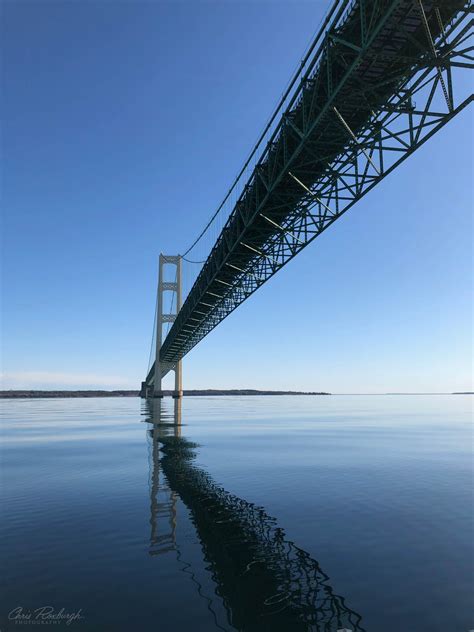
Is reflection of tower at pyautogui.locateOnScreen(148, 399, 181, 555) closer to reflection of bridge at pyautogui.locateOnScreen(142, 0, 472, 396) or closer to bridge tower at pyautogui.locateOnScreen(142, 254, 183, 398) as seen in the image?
reflection of bridge at pyautogui.locateOnScreen(142, 0, 472, 396)

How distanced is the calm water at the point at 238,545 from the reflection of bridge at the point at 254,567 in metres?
0.03

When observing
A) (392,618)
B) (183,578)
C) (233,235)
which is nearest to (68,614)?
(183,578)

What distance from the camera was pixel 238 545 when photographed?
793 cm

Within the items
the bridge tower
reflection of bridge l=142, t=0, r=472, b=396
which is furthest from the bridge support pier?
reflection of bridge l=142, t=0, r=472, b=396

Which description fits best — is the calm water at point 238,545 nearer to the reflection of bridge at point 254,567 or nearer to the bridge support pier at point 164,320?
the reflection of bridge at point 254,567

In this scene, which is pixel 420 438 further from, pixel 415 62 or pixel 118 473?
pixel 415 62

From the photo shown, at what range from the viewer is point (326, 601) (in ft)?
18.7

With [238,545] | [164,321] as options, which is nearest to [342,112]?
[238,545]

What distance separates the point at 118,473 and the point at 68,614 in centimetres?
969

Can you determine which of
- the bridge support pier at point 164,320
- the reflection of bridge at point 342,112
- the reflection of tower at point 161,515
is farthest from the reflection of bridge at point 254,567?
the bridge support pier at point 164,320

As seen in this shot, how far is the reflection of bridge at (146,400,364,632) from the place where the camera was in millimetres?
5238

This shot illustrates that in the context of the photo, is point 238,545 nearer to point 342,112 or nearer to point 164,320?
point 342,112

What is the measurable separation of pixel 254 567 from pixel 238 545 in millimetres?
1125

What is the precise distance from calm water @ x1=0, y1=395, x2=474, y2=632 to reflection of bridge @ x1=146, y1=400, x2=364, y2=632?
1.2 inches
